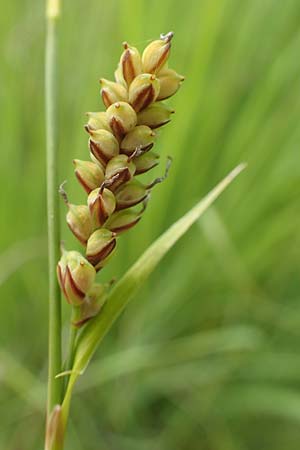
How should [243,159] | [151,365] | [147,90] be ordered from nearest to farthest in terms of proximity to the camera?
[147,90] → [151,365] → [243,159]

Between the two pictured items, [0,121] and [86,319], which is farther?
[0,121]

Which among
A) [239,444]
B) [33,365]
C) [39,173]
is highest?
[39,173]

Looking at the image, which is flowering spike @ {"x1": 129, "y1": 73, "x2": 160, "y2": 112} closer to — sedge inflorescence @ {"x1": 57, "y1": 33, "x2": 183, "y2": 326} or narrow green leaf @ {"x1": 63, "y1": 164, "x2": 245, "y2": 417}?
sedge inflorescence @ {"x1": 57, "y1": 33, "x2": 183, "y2": 326}

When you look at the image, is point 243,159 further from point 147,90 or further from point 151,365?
point 147,90

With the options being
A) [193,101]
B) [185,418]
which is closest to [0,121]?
[193,101]

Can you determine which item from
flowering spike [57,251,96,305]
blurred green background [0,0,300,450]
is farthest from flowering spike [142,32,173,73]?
blurred green background [0,0,300,450]

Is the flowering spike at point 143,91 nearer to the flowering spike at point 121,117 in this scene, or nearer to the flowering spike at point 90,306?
the flowering spike at point 121,117
